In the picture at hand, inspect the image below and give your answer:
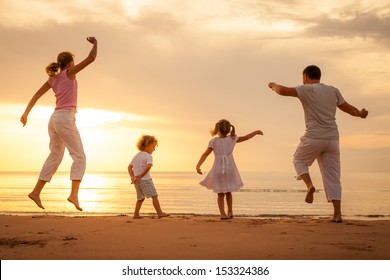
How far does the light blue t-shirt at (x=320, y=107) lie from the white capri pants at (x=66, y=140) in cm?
390

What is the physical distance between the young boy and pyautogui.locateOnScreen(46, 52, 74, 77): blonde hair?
3085 millimetres

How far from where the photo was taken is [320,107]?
8664 millimetres

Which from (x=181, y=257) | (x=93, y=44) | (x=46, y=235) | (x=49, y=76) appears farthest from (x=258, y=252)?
(x=49, y=76)

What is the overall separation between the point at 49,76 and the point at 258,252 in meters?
4.94

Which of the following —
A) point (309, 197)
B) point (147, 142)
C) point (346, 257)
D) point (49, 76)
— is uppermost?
point (49, 76)

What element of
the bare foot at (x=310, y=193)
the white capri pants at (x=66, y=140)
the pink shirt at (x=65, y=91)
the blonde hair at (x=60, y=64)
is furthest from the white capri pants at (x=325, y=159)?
the blonde hair at (x=60, y=64)

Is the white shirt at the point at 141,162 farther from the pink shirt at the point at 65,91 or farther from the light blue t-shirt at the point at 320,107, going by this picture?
the light blue t-shirt at the point at 320,107

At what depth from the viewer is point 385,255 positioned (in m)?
5.94

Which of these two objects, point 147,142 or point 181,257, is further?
point 147,142

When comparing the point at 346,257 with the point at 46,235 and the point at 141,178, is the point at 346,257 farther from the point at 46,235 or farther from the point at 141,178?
the point at 141,178

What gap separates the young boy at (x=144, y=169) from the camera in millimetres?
11180

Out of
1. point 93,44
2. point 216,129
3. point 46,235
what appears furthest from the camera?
point 216,129

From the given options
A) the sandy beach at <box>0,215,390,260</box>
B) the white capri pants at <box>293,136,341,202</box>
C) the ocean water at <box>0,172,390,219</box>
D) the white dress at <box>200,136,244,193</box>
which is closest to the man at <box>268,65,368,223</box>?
the white capri pants at <box>293,136,341,202</box>

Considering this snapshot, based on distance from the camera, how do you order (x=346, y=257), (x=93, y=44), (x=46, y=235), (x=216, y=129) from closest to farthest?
1. (x=346, y=257)
2. (x=46, y=235)
3. (x=93, y=44)
4. (x=216, y=129)
